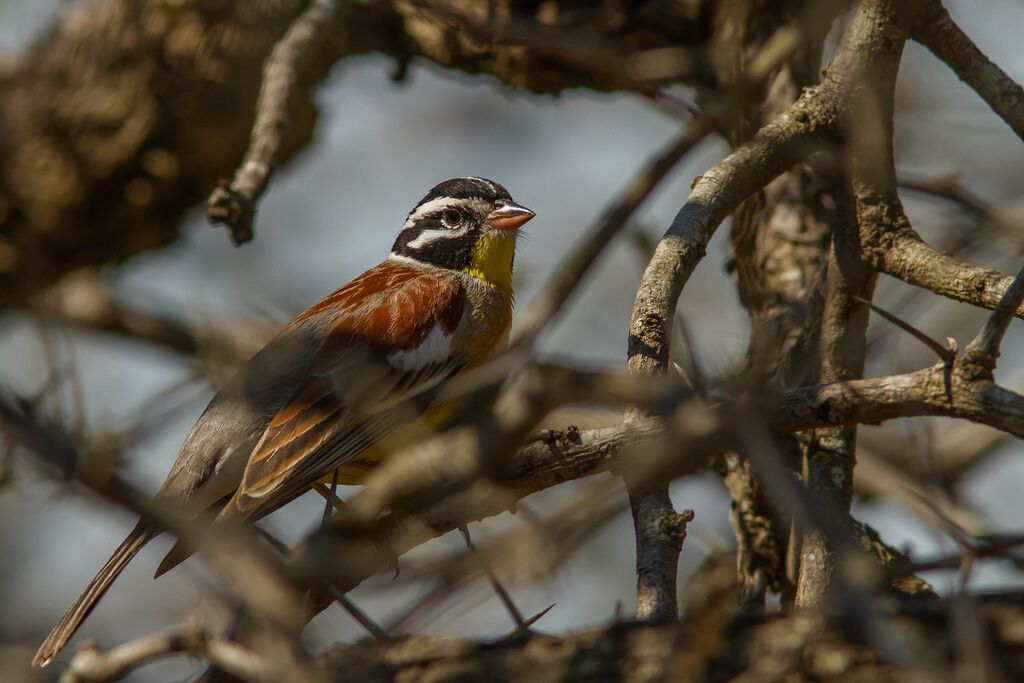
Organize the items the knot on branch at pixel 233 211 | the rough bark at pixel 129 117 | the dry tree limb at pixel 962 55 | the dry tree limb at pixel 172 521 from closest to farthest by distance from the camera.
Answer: the dry tree limb at pixel 172 521 → the dry tree limb at pixel 962 55 → the knot on branch at pixel 233 211 → the rough bark at pixel 129 117

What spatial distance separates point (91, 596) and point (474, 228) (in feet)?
10.7

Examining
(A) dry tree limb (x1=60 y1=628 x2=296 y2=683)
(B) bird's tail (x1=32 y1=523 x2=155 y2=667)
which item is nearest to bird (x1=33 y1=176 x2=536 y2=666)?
(B) bird's tail (x1=32 y1=523 x2=155 y2=667)

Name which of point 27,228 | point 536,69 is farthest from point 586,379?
point 27,228

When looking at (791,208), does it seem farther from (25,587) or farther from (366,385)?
(25,587)

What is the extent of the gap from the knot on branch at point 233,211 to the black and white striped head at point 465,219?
2131 mm

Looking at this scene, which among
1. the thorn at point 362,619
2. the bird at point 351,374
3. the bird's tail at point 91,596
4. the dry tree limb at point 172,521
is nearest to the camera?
the dry tree limb at point 172,521

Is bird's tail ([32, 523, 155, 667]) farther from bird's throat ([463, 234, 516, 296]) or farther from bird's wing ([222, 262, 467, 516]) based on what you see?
bird's throat ([463, 234, 516, 296])

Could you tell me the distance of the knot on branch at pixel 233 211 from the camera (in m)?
5.12

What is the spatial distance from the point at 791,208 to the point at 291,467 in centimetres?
273

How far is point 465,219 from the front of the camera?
24.1 ft

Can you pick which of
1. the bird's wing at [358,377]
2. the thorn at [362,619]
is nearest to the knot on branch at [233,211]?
the bird's wing at [358,377]

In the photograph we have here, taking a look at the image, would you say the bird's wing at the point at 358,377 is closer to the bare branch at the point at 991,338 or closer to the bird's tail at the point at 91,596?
the bird's tail at the point at 91,596

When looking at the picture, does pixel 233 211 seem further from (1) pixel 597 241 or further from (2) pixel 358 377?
(1) pixel 597 241

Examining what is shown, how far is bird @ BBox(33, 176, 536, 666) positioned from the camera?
17.3 ft
